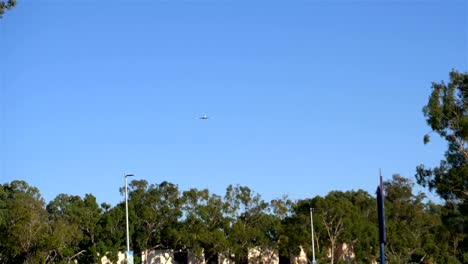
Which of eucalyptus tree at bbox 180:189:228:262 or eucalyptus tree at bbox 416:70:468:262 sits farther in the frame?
eucalyptus tree at bbox 180:189:228:262

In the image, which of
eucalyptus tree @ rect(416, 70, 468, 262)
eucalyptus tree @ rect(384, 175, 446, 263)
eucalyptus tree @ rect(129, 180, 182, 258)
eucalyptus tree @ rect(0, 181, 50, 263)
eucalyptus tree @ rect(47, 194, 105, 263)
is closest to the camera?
eucalyptus tree @ rect(416, 70, 468, 262)

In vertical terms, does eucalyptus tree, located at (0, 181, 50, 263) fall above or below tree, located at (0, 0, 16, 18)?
below

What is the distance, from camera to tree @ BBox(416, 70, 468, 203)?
43.0 m

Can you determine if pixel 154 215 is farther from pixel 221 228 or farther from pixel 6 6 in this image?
pixel 6 6

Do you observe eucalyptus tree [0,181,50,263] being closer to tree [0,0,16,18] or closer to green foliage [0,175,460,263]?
green foliage [0,175,460,263]

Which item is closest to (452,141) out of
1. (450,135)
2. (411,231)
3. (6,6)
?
(450,135)

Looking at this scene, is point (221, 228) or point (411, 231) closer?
point (221, 228)

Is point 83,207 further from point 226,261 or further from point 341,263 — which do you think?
point 341,263

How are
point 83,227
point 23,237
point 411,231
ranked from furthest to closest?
point 411,231
point 83,227
point 23,237

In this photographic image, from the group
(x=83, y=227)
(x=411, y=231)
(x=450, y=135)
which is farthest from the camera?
(x=411, y=231)

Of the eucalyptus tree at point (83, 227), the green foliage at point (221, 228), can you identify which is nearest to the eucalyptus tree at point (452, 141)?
the green foliage at point (221, 228)

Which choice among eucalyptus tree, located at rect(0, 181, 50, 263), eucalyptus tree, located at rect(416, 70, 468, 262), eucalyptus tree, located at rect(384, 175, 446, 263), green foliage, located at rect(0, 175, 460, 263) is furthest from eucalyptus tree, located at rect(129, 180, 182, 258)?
eucalyptus tree, located at rect(416, 70, 468, 262)

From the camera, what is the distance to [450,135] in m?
43.6

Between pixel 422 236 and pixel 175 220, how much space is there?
93.8 ft
